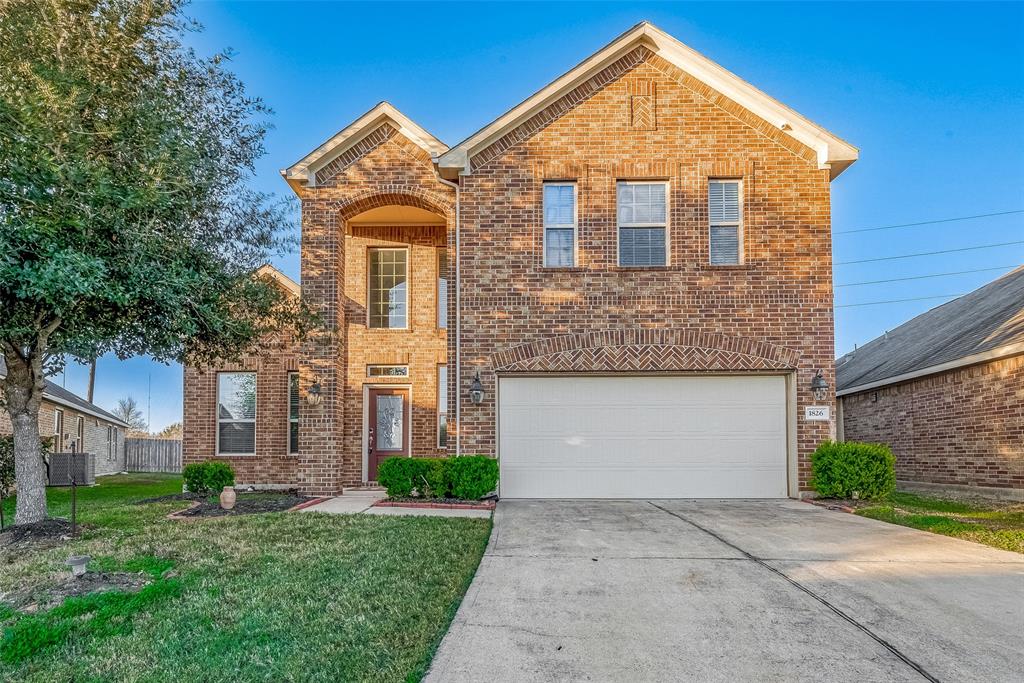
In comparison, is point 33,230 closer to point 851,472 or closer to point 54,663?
point 54,663

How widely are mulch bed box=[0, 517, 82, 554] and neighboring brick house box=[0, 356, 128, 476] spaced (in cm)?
1087

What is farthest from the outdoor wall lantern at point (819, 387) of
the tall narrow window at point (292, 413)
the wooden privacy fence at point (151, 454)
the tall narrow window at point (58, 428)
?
the wooden privacy fence at point (151, 454)

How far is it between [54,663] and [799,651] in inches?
175

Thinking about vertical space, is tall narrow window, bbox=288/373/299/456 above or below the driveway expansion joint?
above

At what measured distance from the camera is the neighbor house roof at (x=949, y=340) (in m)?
12.5

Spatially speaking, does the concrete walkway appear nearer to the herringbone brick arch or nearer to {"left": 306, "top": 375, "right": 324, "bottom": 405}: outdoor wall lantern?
{"left": 306, "top": 375, "right": 324, "bottom": 405}: outdoor wall lantern

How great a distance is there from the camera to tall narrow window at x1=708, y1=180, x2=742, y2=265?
11.6 metres

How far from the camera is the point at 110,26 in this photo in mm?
8008

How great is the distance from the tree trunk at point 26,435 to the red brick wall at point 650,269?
19.3 ft

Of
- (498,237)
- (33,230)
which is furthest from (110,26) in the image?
(498,237)

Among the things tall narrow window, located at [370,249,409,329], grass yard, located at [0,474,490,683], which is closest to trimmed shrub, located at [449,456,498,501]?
grass yard, located at [0,474,490,683]

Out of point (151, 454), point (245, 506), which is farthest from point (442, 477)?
point (151, 454)

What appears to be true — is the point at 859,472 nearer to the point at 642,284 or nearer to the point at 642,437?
the point at 642,437

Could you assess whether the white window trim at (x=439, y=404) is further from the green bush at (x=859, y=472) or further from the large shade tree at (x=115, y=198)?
the green bush at (x=859, y=472)
